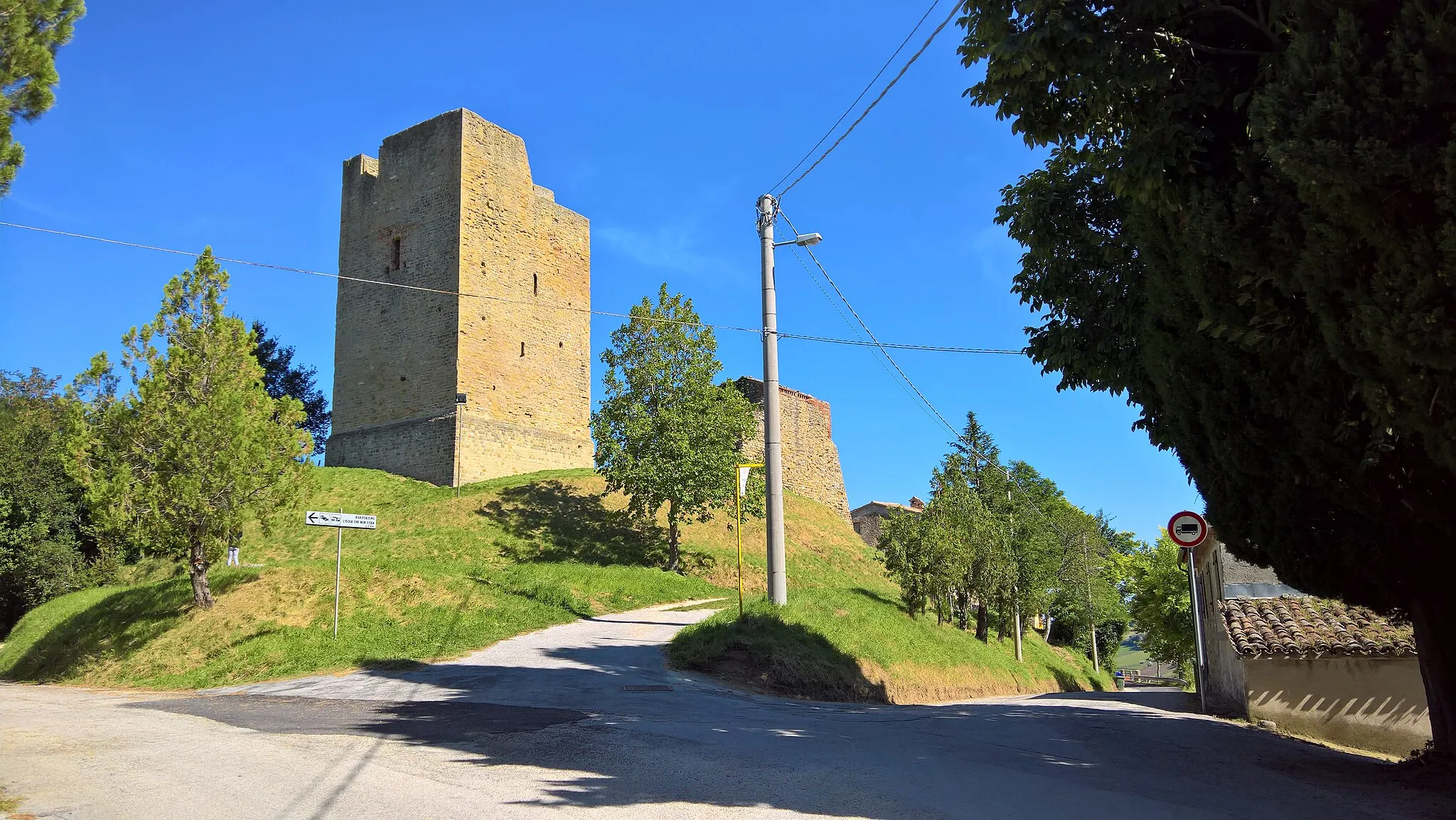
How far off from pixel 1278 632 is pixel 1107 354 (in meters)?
7.02

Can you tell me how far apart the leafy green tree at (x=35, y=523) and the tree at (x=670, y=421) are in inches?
602

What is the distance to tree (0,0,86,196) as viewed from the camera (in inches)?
251

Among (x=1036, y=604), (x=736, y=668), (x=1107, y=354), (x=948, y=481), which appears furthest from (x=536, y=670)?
(x=1036, y=604)

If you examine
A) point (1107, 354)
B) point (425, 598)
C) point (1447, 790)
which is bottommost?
point (1447, 790)

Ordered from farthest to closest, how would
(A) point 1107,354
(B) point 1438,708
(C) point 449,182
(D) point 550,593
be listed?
(C) point 449,182 → (D) point 550,593 → (A) point 1107,354 → (B) point 1438,708

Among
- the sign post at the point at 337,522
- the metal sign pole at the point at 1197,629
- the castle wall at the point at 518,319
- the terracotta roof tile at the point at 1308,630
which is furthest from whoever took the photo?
the castle wall at the point at 518,319

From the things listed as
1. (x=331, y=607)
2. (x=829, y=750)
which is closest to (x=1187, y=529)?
(x=829, y=750)

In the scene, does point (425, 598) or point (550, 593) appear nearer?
point (425, 598)

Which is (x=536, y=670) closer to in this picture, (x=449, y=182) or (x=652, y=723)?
(x=652, y=723)

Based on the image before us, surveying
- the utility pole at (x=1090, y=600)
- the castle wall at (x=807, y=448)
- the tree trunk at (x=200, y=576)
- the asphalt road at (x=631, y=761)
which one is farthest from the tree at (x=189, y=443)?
the utility pole at (x=1090, y=600)

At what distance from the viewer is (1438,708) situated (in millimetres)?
7059

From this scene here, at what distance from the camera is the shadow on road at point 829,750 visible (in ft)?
18.2

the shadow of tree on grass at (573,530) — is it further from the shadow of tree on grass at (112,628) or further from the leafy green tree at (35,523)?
the leafy green tree at (35,523)

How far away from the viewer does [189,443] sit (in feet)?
50.5
